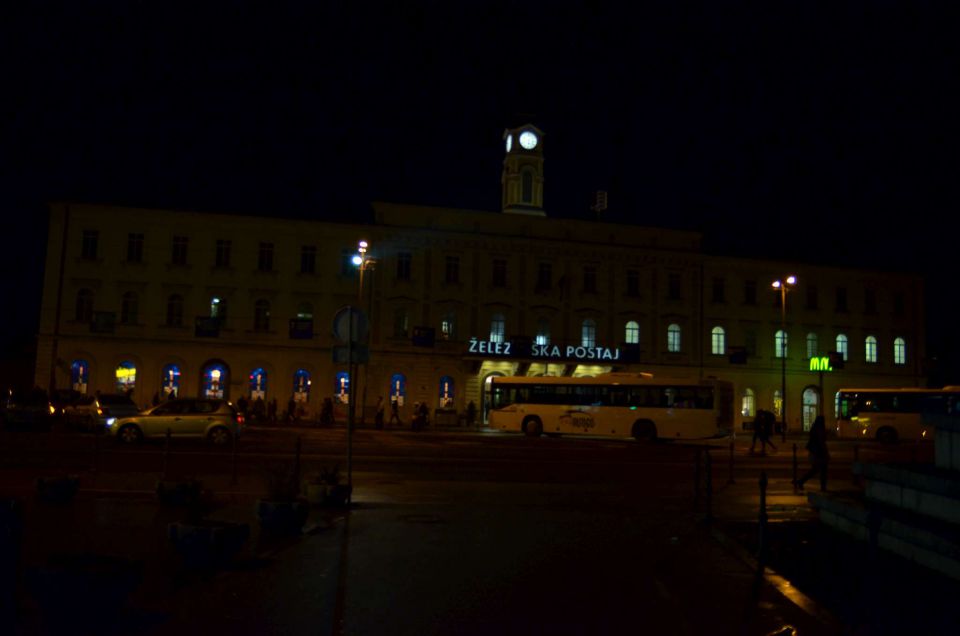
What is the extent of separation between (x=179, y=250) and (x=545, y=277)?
23.4m

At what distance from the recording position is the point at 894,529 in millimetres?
10039

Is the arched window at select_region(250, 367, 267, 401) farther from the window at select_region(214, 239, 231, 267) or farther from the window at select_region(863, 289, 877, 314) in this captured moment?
the window at select_region(863, 289, 877, 314)

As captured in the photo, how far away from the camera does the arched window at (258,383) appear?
174ft

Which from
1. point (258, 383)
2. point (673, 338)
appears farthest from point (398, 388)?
point (673, 338)

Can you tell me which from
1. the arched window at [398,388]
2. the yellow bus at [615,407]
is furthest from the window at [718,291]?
the arched window at [398,388]

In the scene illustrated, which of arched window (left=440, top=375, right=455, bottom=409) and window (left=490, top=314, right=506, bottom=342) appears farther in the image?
window (left=490, top=314, right=506, bottom=342)

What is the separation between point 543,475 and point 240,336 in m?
35.8

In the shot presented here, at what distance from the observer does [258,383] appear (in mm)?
53312

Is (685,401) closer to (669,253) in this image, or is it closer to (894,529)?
(669,253)

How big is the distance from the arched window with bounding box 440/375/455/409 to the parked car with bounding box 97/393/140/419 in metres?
23.8

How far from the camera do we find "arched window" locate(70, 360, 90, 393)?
51031 millimetres

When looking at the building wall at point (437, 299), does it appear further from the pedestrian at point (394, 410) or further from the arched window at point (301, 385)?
the pedestrian at point (394, 410)

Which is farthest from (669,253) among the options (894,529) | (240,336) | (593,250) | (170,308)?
(894,529)

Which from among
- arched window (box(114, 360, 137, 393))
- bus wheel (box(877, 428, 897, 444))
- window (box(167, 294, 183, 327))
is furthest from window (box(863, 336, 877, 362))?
arched window (box(114, 360, 137, 393))
